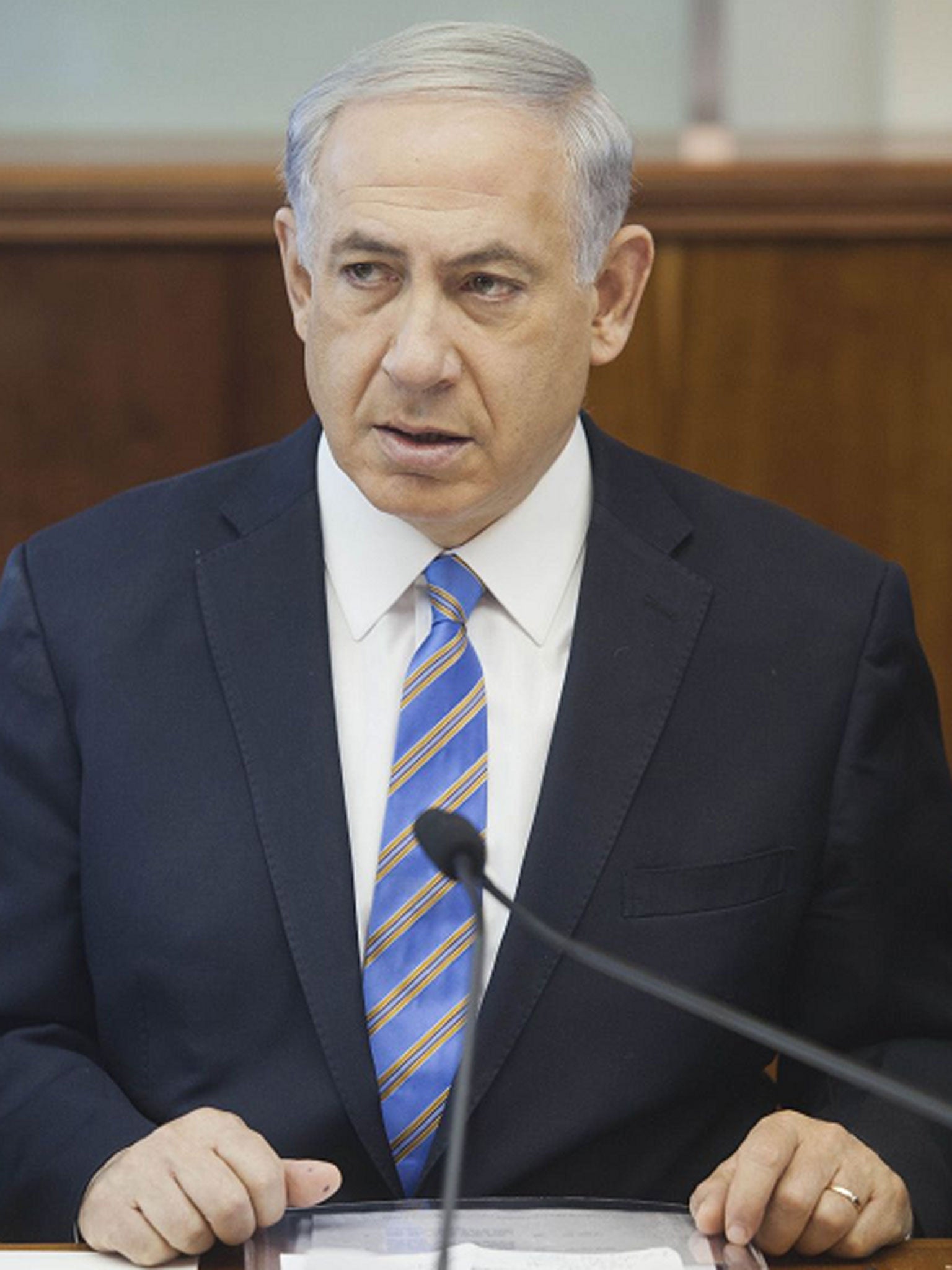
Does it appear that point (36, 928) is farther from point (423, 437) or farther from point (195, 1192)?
point (423, 437)

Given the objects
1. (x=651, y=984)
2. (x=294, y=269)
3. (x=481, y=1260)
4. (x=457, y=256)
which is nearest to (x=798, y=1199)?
(x=481, y=1260)

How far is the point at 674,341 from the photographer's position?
281 centimetres

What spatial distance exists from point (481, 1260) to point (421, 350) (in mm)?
690

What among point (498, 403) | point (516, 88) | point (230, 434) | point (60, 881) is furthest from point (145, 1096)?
point (230, 434)

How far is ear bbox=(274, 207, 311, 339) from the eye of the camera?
176cm

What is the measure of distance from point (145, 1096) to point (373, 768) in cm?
34

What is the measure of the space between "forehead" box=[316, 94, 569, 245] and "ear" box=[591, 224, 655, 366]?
0.55 feet

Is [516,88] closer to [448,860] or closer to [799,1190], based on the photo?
[448,860]

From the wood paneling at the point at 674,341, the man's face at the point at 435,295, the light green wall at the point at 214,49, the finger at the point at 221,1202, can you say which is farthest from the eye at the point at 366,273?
the light green wall at the point at 214,49

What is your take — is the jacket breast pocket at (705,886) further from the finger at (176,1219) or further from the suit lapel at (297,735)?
the finger at (176,1219)

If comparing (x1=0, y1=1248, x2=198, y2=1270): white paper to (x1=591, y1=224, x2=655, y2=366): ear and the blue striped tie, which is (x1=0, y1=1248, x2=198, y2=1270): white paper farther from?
(x1=591, y1=224, x2=655, y2=366): ear

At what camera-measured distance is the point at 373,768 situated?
1719 mm

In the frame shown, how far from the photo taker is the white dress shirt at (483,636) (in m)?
1.71

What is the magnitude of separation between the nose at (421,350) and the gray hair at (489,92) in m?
0.13
